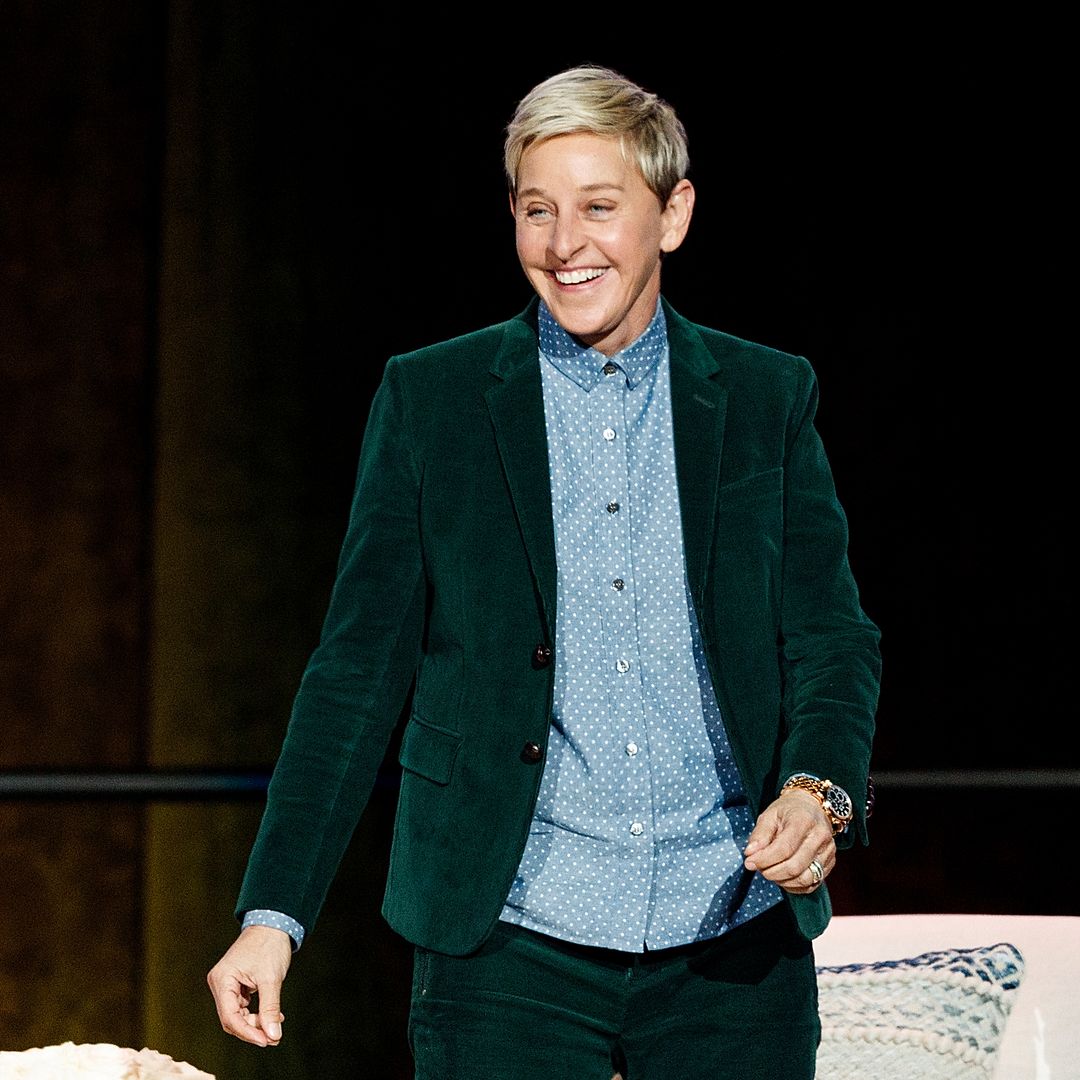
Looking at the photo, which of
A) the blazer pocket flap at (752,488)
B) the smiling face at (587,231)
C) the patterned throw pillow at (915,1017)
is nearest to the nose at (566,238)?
the smiling face at (587,231)

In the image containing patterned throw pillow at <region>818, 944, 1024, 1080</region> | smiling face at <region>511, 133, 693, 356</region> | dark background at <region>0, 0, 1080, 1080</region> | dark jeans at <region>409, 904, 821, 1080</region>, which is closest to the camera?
dark jeans at <region>409, 904, 821, 1080</region>

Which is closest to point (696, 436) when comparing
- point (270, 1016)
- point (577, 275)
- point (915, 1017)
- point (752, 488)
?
point (752, 488)

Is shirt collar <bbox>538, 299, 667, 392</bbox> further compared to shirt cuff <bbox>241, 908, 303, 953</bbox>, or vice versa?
shirt collar <bbox>538, 299, 667, 392</bbox>

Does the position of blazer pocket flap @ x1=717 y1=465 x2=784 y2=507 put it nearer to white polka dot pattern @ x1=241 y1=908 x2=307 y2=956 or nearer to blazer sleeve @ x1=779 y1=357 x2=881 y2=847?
blazer sleeve @ x1=779 y1=357 x2=881 y2=847

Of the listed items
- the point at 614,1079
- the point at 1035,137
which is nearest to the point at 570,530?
the point at 614,1079

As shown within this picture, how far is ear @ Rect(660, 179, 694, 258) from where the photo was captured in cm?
158

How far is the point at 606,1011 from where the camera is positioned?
1426mm

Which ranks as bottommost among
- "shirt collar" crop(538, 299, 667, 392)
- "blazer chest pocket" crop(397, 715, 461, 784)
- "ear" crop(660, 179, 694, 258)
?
"blazer chest pocket" crop(397, 715, 461, 784)

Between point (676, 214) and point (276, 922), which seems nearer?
point (276, 922)

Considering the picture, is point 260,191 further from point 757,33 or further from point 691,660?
point 691,660

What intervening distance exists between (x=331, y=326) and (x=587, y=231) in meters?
1.42

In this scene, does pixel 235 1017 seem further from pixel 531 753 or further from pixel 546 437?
pixel 546 437

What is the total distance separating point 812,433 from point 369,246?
4.73 feet

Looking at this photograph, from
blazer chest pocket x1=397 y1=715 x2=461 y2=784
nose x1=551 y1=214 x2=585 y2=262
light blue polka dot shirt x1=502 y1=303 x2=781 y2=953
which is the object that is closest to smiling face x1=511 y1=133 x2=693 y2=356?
nose x1=551 y1=214 x2=585 y2=262
